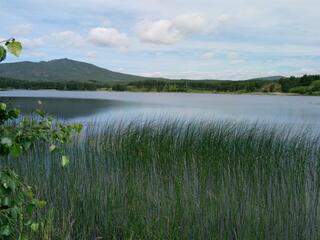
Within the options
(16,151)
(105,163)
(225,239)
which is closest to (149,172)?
(105,163)

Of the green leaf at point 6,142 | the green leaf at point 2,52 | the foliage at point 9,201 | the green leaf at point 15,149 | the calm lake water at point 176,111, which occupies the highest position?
the green leaf at point 2,52

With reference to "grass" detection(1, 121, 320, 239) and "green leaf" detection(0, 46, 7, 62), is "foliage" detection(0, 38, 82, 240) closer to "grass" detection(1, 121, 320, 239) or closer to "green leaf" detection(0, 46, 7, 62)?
"green leaf" detection(0, 46, 7, 62)

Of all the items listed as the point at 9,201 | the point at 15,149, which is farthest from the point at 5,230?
the point at 15,149

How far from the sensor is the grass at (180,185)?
5625mm

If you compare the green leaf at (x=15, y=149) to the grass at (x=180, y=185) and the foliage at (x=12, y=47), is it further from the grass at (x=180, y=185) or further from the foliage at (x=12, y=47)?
the grass at (x=180, y=185)

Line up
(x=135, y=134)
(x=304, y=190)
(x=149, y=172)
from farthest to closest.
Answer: (x=135, y=134) < (x=149, y=172) < (x=304, y=190)

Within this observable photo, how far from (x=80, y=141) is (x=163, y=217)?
3976 millimetres

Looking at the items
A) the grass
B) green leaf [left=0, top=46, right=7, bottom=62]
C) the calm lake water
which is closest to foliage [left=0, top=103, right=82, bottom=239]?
green leaf [left=0, top=46, right=7, bottom=62]

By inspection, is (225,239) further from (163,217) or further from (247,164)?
(247,164)

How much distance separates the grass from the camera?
562 cm

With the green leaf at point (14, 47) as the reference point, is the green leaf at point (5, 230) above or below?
below

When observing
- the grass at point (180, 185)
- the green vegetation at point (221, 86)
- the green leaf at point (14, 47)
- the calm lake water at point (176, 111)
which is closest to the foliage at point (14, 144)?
the green leaf at point (14, 47)

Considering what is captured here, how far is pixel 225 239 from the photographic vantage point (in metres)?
5.56

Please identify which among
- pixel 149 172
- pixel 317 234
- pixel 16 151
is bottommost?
pixel 317 234
